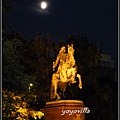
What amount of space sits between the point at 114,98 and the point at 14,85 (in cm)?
1473

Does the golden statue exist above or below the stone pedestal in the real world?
above

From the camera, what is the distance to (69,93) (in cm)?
2092

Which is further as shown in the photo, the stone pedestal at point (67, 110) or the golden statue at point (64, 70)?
the golden statue at point (64, 70)

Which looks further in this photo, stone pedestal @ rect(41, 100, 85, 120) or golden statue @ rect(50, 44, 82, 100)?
golden statue @ rect(50, 44, 82, 100)

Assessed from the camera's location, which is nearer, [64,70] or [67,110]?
[67,110]

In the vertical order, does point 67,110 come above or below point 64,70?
below

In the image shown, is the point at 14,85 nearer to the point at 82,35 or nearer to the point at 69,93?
the point at 69,93

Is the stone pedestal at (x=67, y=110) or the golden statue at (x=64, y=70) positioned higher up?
the golden statue at (x=64, y=70)

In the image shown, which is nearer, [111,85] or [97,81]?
[97,81]

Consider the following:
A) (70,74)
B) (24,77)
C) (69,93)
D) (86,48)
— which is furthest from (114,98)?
(24,77)

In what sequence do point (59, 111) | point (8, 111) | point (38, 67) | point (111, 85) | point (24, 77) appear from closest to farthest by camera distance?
point (8, 111), point (24, 77), point (59, 111), point (38, 67), point (111, 85)

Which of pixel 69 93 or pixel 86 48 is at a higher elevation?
pixel 86 48

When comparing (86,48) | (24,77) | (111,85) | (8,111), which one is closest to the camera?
(8,111)

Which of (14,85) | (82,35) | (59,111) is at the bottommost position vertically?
(59,111)
